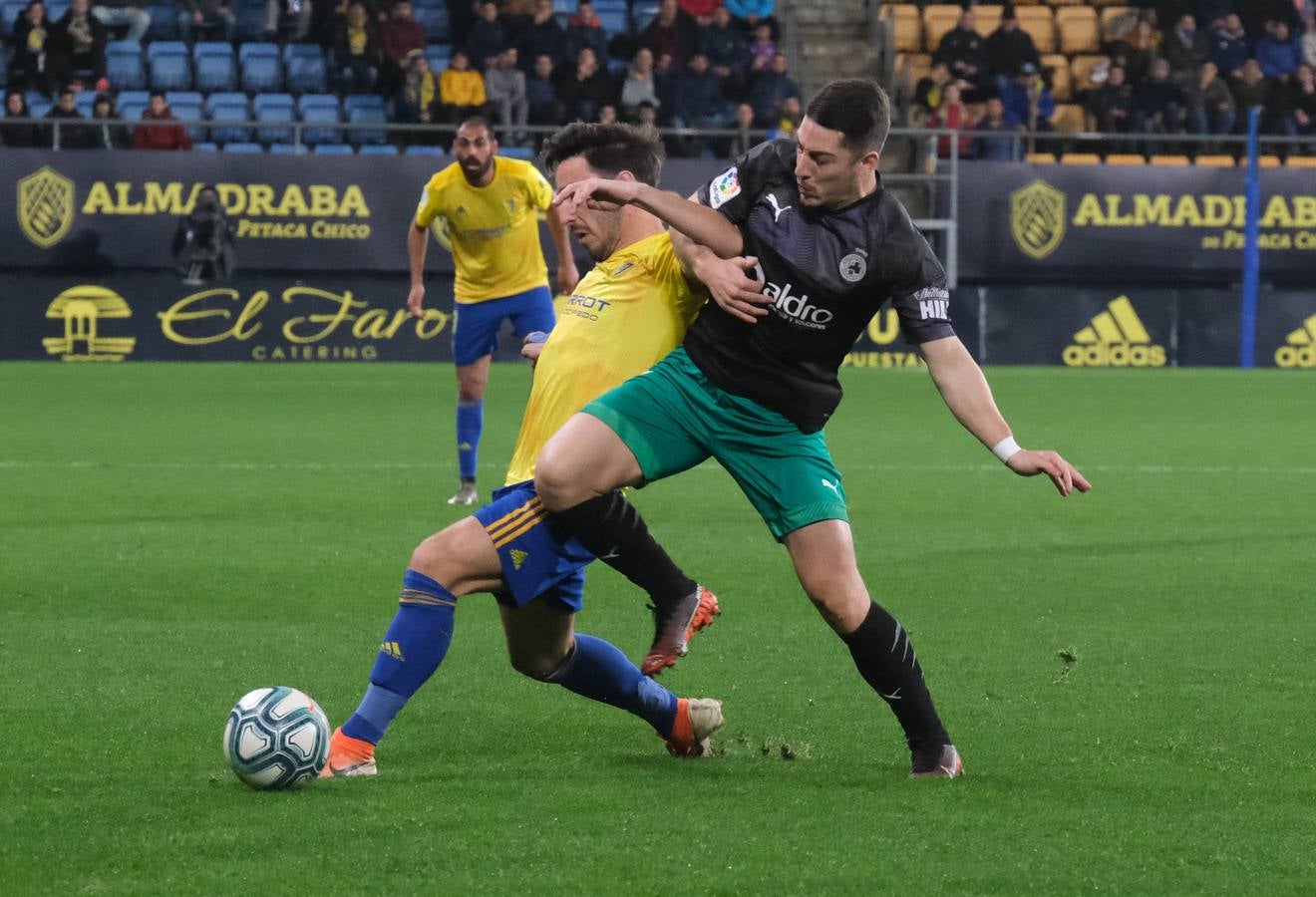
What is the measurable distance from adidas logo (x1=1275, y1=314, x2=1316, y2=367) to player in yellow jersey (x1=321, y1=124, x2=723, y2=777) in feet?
64.7

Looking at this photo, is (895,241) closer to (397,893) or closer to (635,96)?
(397,893)

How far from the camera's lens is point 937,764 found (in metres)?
4.79

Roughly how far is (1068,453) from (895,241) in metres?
9.40

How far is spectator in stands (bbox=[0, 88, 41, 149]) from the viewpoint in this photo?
21453 mm

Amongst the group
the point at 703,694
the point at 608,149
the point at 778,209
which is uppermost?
the point at 608,149

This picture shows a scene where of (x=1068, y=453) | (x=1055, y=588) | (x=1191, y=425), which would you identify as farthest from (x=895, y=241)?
(x=1191, y=425)

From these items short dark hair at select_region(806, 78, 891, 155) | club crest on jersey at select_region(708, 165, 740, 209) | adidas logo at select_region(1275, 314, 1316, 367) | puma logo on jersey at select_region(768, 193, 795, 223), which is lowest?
adidas logo at select_region(1275, 314, 1316, 367)

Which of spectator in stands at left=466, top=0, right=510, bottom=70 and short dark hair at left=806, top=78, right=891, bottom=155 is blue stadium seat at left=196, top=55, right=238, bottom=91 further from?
short dark hair at left=806, top=78, right=891, bottom=155

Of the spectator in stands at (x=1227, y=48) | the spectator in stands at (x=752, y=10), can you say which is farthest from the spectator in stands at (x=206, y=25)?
the spectator in stands at (x=1227, y=48)

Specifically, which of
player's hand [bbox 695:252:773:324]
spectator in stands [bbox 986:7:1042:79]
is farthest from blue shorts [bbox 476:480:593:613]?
spectator in stands [bbox 986:7:1042:79]

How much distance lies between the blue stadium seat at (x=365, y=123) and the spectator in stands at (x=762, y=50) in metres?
4.39

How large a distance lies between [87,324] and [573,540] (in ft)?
59.8

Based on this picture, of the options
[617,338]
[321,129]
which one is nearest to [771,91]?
[321,129]

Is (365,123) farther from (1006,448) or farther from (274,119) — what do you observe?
(1006,448)
